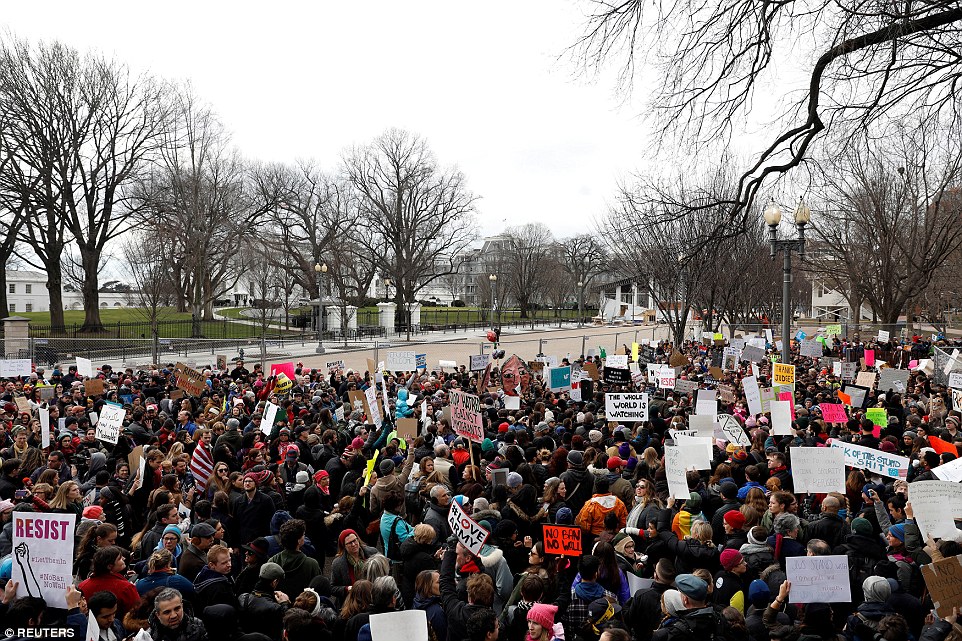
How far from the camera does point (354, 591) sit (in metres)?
4.72

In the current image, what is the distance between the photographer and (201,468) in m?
8.17

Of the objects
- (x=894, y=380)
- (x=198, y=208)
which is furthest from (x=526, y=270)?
(x=894, y=380)

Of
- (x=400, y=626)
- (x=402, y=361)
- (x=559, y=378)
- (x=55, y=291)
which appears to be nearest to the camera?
(x=400, y=626)

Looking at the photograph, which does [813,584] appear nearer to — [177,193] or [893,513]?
[893,513]

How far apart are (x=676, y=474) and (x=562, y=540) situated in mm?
2099

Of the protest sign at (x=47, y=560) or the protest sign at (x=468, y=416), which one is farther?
the protest sign at (x=468, y=416)

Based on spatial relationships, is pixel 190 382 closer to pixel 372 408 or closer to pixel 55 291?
pixel 372 408

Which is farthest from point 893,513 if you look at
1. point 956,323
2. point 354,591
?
point 956,323

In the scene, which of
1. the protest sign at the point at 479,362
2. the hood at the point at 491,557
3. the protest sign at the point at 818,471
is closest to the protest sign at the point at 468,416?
the hood at the point at 491,557

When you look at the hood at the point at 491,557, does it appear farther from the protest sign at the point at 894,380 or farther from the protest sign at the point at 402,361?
the protest sign at the point at 894,380

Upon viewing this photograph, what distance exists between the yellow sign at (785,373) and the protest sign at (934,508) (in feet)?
30.4

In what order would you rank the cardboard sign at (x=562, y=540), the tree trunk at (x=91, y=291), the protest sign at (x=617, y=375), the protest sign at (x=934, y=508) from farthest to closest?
the tree trunk at (x=91, y=291) < the protest sign at (x=617, y=375) < the cardboard sign at (x=562, y=540) < the protest sign at (x=934, y=508)

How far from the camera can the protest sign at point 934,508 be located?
5.55 metres

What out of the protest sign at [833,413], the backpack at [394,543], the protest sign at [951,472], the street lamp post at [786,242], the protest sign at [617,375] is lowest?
the backpack at [394,543]
